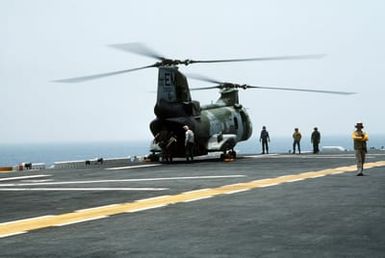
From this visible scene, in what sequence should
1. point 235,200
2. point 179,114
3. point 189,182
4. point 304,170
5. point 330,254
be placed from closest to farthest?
point 330,254
point 235,200
point 189,182
point 304,170
point 179,114

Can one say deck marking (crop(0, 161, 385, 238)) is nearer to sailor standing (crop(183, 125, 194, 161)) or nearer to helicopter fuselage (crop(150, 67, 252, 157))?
sailor standing (crop(183, 125, 194, 161))

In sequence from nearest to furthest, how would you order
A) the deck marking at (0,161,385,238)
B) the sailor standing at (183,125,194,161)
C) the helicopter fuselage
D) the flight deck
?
1. the flight deck
2. the deck marking at (0,161,385,238)
3. the sailor standing at (183,125,194,161)
4. the helicopter fuselage

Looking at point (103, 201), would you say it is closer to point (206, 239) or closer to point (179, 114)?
point (206, 239)

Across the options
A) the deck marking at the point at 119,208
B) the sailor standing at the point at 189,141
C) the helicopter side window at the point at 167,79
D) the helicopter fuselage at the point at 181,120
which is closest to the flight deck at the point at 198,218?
the deck marking at the point at 119,208

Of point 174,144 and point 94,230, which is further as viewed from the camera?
point 174,144

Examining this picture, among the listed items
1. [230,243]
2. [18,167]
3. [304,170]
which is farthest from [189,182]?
[18,167]

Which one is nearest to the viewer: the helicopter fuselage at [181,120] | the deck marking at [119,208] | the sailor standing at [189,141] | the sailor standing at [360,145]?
the deck marking at [119,208]

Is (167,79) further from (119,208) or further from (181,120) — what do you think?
(119,208)

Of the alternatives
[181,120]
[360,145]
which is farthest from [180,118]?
[360,145]

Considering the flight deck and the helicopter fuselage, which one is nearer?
the flight deck

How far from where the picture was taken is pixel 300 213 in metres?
12.4

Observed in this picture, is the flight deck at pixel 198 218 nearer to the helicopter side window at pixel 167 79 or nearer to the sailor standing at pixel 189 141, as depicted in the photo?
the sailor standing at pixel 189 141

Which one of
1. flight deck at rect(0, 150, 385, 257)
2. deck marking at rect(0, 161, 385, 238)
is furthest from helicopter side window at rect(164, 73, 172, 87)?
deck marking at rect(0, 161, 385, 238)

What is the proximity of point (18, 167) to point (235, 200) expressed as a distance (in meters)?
22.2
